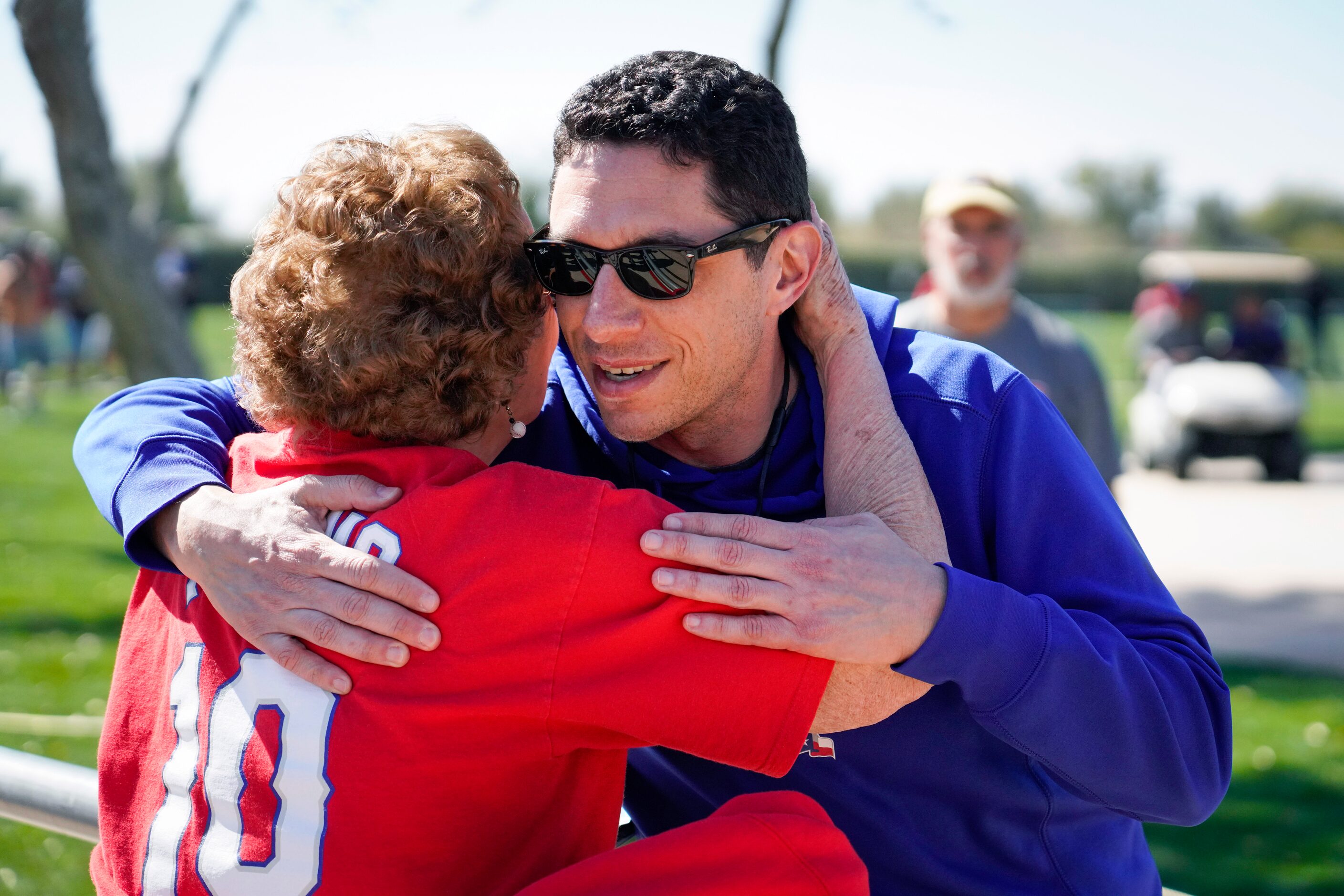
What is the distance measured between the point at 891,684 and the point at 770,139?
1.13 metres

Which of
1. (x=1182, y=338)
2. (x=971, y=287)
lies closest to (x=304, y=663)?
(x=971, y=287)

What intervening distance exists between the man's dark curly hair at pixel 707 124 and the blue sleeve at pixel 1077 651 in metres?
0.67

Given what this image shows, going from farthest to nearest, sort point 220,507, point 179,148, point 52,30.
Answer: point 179,148
point 52,30
point 220,507

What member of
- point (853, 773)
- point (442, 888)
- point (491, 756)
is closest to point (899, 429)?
point (853, 773)

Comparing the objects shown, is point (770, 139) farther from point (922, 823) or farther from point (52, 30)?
point (52, 30)

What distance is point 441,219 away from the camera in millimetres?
1839

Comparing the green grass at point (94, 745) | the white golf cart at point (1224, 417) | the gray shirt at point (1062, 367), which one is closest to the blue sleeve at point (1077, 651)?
the gray shirt at point (1062, 367)

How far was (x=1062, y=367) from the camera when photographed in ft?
16.9

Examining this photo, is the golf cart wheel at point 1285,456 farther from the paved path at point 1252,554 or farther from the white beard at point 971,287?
the white beard at point 971,287

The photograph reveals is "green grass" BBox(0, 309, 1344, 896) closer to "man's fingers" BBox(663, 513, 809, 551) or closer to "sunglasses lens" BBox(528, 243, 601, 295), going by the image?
"sunglasses lens" BBox(528, 243, 601, 295)

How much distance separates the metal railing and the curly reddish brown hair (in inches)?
29.8

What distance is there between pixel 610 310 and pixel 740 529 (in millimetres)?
676

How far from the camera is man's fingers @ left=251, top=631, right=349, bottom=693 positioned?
1.64 meters

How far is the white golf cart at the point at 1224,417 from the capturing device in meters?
12.7
